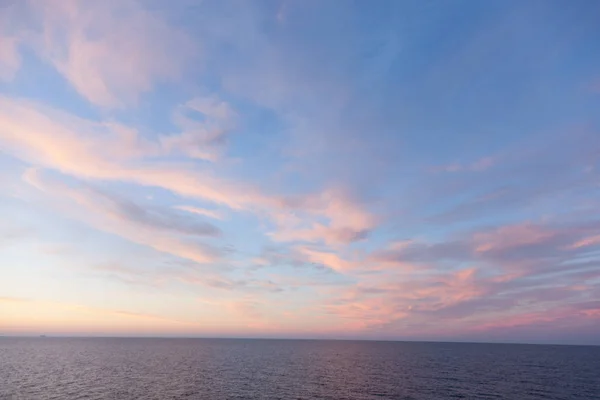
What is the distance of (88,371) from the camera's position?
10869 cm

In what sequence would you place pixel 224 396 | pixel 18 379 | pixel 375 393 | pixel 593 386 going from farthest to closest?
pixel 593 386, pixel 18 379, pixel 375 393, pixel 224 396

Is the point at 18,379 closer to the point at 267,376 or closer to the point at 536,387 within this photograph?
the point at 267,376

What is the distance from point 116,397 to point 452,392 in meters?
→ 76.1

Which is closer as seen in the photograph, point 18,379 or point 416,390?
point 416,390

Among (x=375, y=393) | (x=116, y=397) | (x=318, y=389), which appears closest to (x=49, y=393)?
(x=116, y=397)

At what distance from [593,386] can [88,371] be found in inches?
5983

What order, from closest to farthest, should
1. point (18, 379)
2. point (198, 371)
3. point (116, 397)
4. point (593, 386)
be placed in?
point (116, 397)
point (18, 379)
point (593, 386)
point (198, 371)

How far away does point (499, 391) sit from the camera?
281ft

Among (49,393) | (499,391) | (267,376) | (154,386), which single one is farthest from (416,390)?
(49,393)

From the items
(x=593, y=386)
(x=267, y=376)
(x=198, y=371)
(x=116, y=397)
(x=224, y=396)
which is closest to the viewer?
(x=116, y=397)

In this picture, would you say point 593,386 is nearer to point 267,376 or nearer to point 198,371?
point 267,376

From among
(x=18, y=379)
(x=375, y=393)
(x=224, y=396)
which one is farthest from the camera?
(x=18, y=379)

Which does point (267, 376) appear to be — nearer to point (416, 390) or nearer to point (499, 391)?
point (416, 390)

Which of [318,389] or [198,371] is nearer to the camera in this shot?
[318,389]
